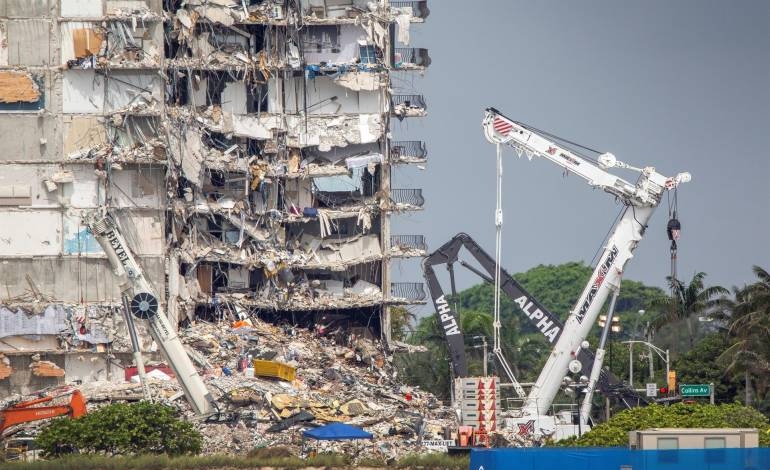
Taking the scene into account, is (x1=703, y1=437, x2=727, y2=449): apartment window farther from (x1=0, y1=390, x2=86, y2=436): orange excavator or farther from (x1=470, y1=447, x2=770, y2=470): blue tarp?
(x1=0, y1=390, x2=86, y2=436): orange excavator

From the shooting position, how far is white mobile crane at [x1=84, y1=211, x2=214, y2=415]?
272 ft

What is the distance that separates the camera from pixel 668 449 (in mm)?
64062

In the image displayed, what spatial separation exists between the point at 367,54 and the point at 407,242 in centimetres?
867

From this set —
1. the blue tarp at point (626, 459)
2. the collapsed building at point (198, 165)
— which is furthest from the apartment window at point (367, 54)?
the blue tarp at point (626, 459)

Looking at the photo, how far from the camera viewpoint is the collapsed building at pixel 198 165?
96.2 m

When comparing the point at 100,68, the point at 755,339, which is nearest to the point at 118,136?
the point at 100,68

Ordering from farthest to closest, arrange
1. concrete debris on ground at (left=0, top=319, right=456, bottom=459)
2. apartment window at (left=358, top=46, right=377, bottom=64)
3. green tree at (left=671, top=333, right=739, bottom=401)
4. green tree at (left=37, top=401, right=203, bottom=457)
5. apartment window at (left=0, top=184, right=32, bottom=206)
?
apartment window at (left=358, top=46, right=377, bottom=64) < apartment window at (left=0, top=184, right=32, bottom=206) < green tree at (left=671, top=333, right=739, bottom=401) < concrete debris on ground at (left=0, top=319, right=456, bottom=459) < green tree at (left=37, top=401, right=203, bottom=457)

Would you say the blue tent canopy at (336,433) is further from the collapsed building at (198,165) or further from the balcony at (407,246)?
the balcony at (407,246)

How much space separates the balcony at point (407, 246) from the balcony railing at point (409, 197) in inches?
59.5

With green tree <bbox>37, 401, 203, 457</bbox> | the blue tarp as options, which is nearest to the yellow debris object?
green tree <bbox>37, 401, 203, 457</bbox>

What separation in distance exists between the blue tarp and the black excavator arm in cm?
2278

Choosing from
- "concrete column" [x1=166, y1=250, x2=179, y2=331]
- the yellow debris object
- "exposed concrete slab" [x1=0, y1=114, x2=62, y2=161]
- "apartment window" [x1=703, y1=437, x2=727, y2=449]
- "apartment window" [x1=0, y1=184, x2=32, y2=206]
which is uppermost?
"exposed concrete slab" [x1=0, y1=114, x2=62, y2=161]

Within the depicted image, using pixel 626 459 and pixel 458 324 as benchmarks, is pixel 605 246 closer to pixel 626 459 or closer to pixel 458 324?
pixel 458 324

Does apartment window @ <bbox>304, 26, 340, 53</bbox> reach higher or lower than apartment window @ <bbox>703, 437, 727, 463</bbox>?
higher
